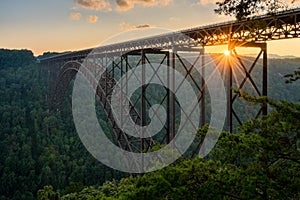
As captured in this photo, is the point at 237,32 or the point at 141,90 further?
the point at 141,90

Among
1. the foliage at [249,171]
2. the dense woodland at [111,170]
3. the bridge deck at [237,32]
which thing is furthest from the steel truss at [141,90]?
the foliage at [249,171]

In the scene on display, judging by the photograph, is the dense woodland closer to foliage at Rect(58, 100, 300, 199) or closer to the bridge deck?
foliage at Rect(58, 100, 300, 199)

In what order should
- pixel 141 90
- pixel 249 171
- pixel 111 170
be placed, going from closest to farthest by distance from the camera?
pixel 249 171
pixel 141 90
pixel 111 170

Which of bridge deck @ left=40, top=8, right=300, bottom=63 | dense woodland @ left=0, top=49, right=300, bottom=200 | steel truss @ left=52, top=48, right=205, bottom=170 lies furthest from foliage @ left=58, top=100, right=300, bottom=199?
steel truss @ left=52, top=48, right=205, bottom=170

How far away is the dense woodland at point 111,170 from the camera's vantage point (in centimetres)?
520

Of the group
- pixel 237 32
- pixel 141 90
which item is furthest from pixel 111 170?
pixel 237 32

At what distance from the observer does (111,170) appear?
3672 cm

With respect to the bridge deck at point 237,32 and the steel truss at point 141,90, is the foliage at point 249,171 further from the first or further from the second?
the steel truss at point 141,90

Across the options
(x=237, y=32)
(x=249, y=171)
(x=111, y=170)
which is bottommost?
(x=111, y=170)

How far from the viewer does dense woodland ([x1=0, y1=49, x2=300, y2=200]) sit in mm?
5195

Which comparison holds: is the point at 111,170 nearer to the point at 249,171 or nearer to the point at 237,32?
the point at 237,32

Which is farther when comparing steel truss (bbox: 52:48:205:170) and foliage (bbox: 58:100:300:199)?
steel truss (bbox: 52:48:205:170)

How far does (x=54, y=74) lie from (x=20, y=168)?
1819cm

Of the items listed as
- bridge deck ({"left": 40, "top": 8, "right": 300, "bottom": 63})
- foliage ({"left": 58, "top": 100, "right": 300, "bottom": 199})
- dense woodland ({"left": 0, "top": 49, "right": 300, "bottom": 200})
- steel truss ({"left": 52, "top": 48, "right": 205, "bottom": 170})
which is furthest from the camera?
steel truss ({"left": 52, "top": 48, "right": 205, "bottom": 170})
